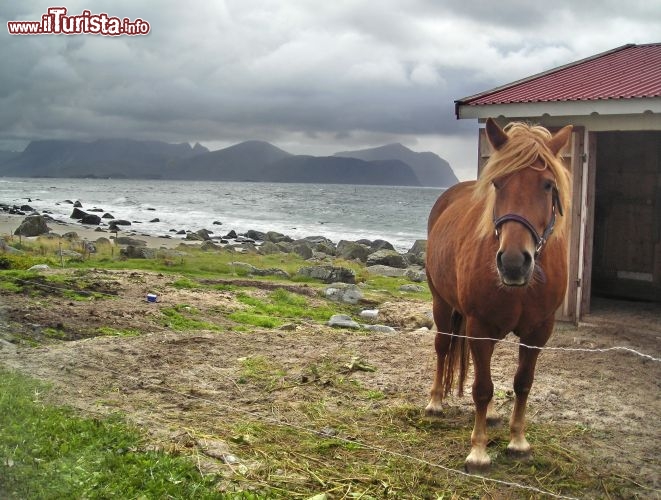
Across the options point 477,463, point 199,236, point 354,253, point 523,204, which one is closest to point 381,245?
point 354,253

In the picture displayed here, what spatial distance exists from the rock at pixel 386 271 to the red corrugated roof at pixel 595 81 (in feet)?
38.1

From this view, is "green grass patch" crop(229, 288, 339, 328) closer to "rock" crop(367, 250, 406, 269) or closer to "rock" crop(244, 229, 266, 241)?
"rock" crop(367, 250, 406, 269)

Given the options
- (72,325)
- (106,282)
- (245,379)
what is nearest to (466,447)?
(245,379)

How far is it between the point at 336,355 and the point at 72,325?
341cm

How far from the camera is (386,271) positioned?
21.6 metres

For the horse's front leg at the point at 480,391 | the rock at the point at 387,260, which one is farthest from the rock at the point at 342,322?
the rock at the point at 387,260

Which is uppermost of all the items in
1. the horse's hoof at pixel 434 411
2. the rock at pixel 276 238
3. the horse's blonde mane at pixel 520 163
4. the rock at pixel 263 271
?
the horse's blonde mane at pixel 520 163

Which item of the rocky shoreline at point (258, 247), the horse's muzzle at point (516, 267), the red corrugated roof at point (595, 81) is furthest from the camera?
the rocky shoreline at point (258, 247)

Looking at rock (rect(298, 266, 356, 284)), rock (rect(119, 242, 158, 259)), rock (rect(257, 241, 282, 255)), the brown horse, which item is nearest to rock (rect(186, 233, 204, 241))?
rock (rect(257, 241, 282, 255))

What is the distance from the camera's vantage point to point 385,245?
33781 millimetres

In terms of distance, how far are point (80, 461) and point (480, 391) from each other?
2.64 meters

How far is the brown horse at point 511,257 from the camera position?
11.4 ft

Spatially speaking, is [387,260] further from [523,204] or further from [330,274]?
[523,204]

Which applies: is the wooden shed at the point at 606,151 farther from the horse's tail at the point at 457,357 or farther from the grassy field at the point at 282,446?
the horse's tail at the point at 457,357
